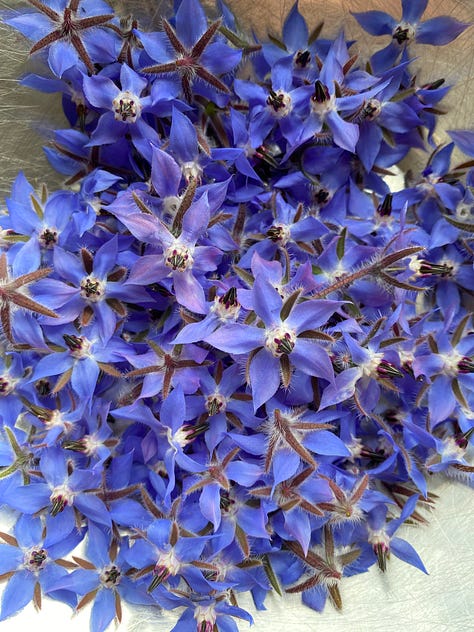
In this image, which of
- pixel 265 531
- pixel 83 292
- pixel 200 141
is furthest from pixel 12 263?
pixel 265 531

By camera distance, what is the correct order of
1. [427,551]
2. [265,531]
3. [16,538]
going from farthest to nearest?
[427,551] → [16,538] → [265,531]

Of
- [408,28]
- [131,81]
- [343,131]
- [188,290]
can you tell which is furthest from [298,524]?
[408,28]

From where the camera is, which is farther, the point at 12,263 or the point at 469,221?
the point at 469,221

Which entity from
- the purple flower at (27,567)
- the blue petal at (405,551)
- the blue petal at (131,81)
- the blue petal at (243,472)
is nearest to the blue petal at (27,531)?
the purple flower at (27,567)

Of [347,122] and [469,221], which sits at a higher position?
[347,122]

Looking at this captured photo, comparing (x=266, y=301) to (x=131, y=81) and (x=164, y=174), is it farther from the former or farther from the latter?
(x=131, y=81)

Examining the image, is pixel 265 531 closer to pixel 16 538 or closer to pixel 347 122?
pixel 16 538

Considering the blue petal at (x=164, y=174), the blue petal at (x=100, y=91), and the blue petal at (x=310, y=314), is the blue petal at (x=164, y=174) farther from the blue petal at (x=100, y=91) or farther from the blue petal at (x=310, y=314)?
the blue petal at (x=310, y=314)

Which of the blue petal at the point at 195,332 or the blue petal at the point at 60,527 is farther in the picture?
the blue petal at the point at 60,527

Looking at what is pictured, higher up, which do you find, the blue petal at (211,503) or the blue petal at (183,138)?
the blue petal at (183,138)
